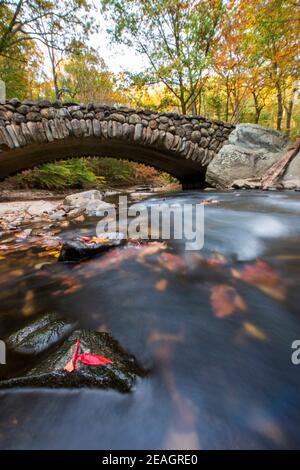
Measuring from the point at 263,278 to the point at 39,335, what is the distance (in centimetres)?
116

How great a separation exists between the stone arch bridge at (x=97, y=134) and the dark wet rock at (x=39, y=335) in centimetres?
571

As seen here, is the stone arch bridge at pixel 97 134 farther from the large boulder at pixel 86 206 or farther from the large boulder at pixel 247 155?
the large boulder at pixel 86 206

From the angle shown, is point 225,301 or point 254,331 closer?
point 254,331

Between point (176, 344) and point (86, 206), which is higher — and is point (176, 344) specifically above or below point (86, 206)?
below

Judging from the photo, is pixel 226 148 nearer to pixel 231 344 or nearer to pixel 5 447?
pixel 231 344

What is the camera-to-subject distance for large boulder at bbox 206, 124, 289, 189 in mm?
6320

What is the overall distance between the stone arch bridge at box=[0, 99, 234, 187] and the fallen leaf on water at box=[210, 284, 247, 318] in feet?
19.4

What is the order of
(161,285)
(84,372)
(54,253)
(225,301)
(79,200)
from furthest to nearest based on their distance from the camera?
1. (79,200)
2. (54,253)
3. (161,285)
4. (225,301)
5. (84,372)

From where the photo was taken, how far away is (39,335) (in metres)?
0.90

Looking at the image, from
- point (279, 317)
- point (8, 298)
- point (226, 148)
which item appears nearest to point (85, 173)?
point (226, 148)

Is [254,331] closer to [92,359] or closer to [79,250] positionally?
[92,359]

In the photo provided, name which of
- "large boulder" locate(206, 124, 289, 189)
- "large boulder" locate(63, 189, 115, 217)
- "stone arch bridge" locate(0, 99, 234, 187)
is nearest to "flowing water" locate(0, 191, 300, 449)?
"large boulder" locate(63, 189, 115, 217)

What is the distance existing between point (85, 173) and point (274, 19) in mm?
7853

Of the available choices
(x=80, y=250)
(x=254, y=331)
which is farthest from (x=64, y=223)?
(x=254, y=331)
